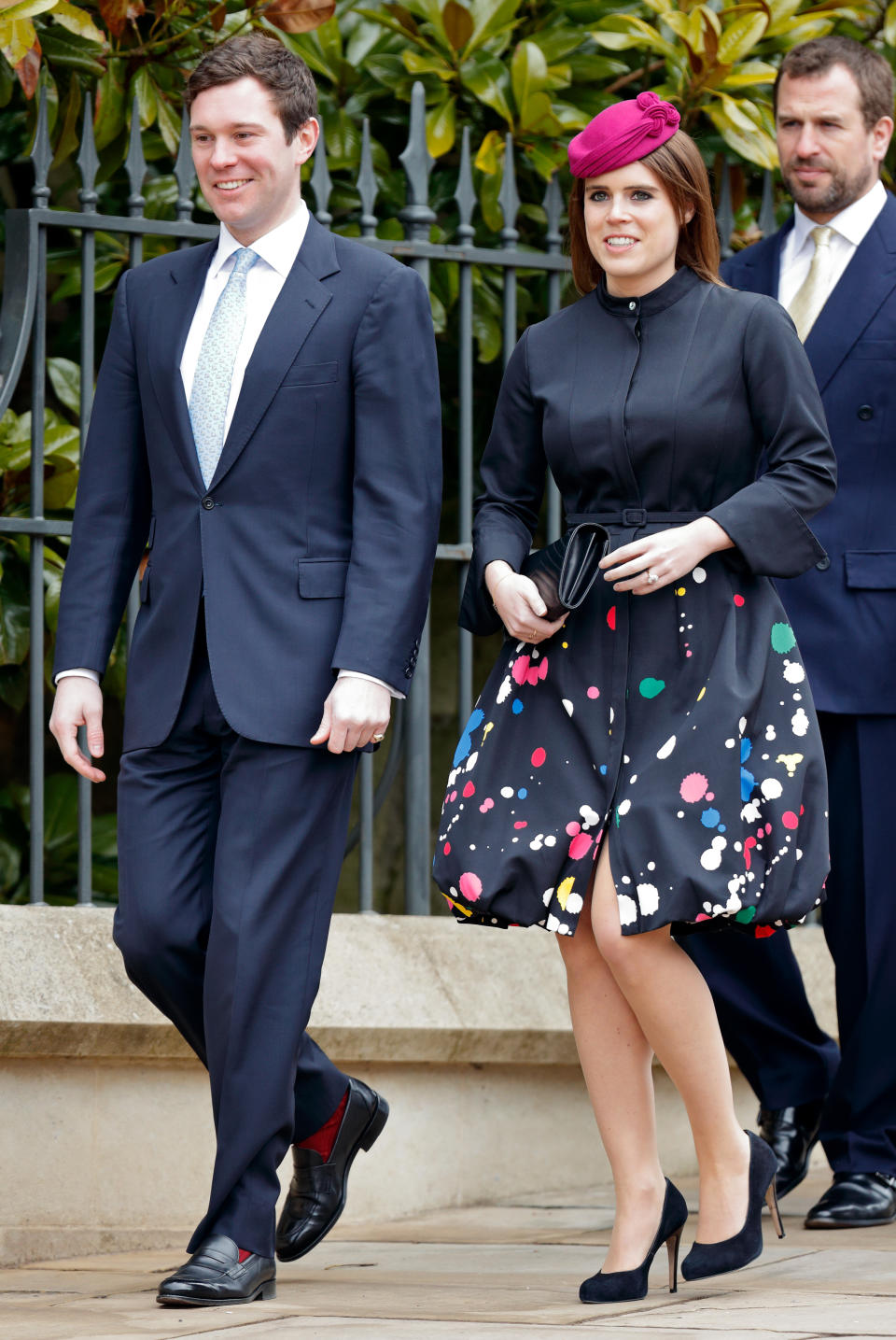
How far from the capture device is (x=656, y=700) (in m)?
3.24

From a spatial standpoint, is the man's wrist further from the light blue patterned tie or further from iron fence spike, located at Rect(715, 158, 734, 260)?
iron fence spike, located at Rect(715, 158, 734, 260)

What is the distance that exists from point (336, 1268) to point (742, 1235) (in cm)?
84

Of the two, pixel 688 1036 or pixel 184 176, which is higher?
pixel 184 176

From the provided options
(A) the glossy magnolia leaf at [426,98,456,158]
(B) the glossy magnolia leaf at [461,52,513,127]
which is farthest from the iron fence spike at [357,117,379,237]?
(B) the glossy magnolia leaf at [461,52,513,127]

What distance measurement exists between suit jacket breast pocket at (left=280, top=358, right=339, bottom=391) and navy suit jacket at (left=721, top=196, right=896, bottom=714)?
1.12m

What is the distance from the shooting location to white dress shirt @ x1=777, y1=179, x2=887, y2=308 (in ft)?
13.8

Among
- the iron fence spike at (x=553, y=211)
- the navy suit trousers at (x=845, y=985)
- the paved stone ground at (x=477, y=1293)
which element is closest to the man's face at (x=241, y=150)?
the iron fence spike at (x=553, y=211)

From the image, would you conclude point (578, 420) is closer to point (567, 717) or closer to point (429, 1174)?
point (567, 717)

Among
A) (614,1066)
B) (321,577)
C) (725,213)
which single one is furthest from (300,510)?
(725,213)

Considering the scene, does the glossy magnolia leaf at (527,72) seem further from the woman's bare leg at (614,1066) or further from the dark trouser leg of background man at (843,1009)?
the woman's bare leg at (614,1066)

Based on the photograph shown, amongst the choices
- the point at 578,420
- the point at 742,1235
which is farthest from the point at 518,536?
the point at 742,1235

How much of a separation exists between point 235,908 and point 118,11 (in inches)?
81.7

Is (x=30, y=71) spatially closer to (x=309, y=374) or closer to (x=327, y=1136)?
(x=309, y=374)

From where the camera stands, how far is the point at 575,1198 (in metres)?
4.64
